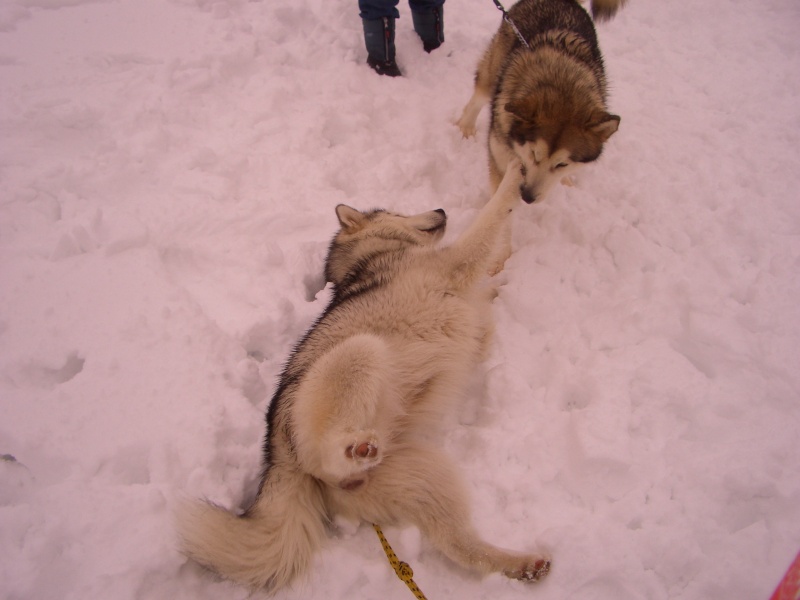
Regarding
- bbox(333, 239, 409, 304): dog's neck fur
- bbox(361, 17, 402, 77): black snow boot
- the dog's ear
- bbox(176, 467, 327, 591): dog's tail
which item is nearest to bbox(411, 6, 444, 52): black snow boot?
bbox(361, 17, 402, 77): black snow boot

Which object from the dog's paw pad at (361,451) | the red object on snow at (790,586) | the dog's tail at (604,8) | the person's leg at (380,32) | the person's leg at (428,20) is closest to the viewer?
the red object on snow at (790,586)

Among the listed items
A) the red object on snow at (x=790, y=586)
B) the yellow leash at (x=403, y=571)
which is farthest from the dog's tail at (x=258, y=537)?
the red object on snow at (x=790, y=586)

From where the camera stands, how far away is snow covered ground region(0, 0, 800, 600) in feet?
7.19

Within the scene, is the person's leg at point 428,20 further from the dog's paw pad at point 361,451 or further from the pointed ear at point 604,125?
the dog's paw pad at point 361,451

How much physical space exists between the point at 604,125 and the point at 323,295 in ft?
7.70

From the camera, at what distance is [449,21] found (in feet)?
18.2

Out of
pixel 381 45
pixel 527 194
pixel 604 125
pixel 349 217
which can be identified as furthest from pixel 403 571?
pixel 381 45

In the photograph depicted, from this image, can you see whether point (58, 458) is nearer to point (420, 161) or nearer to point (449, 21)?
point (420, 161)

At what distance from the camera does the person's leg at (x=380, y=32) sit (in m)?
4.45

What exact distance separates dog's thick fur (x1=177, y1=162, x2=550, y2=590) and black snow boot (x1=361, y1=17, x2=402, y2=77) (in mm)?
2764

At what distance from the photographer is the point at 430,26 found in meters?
4.91

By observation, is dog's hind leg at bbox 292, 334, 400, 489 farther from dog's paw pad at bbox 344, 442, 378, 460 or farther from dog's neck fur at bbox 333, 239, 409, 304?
dog's neck fur at bbox 333, 239, 409, 304

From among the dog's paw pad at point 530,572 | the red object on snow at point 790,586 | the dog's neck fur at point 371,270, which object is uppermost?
the red object on snow at point 790,586

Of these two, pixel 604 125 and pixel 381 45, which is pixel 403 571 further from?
pixel 381 45
